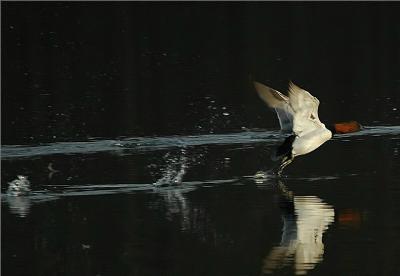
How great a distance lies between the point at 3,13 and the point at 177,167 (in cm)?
2179

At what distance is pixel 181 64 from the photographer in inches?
1119

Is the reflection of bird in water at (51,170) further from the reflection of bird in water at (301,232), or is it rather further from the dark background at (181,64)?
the reflection of bird in water at (301,232)

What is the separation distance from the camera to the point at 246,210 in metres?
13.4

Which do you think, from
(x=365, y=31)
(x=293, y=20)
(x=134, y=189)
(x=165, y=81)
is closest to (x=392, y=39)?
(x=365, y=31)

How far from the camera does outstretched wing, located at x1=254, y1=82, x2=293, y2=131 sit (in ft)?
50.5

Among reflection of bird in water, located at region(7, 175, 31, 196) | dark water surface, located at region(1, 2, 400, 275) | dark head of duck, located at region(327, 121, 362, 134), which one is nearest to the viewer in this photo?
dark water surface, located at region(1, 2, 400, 275)

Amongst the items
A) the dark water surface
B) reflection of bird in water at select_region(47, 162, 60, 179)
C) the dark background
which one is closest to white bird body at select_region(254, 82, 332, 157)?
the dark water surface

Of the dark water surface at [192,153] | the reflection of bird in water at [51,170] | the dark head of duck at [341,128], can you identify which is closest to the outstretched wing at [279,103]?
the dark head of duck at [341,128]

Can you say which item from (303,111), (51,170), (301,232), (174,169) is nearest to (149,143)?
(174,169)

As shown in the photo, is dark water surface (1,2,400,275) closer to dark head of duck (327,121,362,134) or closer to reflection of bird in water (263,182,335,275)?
reflection of bird in water (263,182,335,275)

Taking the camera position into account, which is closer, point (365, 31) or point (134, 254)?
point (134, 254)

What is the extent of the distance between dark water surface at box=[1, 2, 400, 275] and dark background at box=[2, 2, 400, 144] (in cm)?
7

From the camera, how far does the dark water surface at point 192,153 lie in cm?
1148

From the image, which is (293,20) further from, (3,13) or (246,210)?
(246,210)
